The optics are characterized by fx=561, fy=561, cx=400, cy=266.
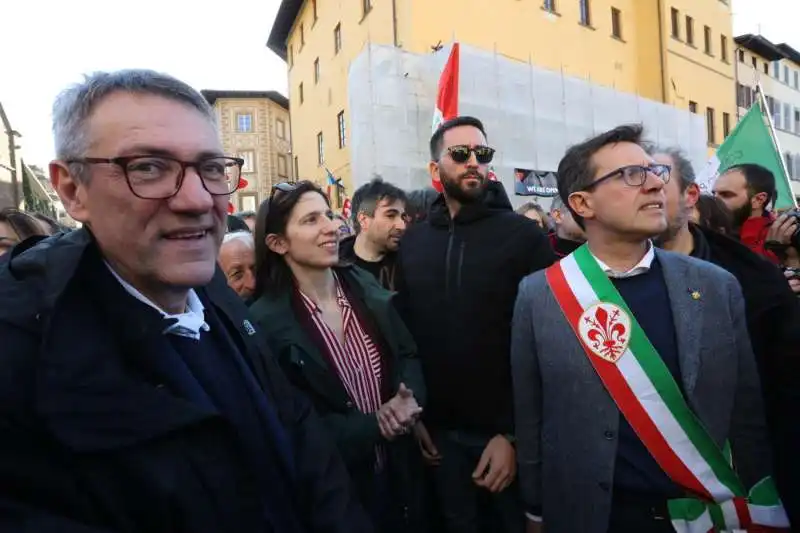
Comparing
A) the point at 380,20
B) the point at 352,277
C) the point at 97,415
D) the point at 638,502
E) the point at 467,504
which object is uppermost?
the point at 380,20

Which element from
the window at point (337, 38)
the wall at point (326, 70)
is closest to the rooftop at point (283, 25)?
the wall at point (326, 70)

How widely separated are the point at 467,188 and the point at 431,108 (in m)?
13.3

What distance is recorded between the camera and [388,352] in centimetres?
255

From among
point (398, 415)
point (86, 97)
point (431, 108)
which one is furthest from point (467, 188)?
point (431, 108)

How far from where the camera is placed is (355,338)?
2.50 metres

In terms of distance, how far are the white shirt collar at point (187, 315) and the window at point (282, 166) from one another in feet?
136

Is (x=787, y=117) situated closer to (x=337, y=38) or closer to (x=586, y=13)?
(x=586, y=13)

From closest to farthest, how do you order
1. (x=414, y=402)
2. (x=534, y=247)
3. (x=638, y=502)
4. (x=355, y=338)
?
1. (x=638, y=502)
2. (x=414, y=402)
3. (x=355, y=338)
4. (x=534, y=247)

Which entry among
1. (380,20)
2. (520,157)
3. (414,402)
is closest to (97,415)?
(414,402)

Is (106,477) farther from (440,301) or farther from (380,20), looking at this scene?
(380,20)

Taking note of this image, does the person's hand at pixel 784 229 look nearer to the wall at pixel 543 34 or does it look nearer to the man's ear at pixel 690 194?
the man's ear at pixel 690 194

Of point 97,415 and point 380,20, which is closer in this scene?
point 97,415

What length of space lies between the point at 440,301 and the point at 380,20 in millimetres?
16425

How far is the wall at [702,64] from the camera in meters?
23.8
